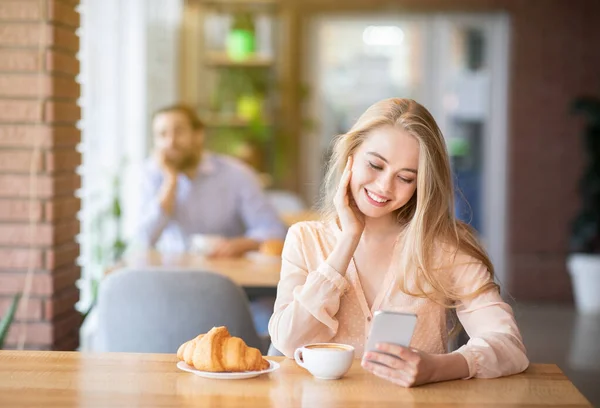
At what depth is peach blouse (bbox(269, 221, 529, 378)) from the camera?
7.08ft

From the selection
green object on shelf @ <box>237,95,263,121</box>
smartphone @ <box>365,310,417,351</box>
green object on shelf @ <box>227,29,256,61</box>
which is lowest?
smartphone @ <box>365,310,417,351</box>

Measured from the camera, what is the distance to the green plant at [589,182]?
747 centimetres

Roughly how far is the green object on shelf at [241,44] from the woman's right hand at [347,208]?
17.6 feet

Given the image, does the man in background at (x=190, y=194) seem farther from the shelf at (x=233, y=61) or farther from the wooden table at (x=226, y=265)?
the shelf at (x=233, y=61)

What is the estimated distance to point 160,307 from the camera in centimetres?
288

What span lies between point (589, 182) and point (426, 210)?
5724mm

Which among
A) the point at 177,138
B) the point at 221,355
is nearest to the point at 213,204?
Answer: the point at 177,138

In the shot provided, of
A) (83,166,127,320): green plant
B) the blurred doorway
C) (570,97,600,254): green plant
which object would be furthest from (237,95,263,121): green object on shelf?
(570,97,600,254): green plant

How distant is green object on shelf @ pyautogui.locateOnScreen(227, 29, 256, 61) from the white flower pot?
3.06m

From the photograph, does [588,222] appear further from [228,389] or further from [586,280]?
[228,389]

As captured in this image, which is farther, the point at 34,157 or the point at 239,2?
the point at 239,2

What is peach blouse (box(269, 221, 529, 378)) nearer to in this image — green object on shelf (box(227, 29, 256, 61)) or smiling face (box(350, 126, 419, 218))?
smiling face (box(350, 126, 419, 218))

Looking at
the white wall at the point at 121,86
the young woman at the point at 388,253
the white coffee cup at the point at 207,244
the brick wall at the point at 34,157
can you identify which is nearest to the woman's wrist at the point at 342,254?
the young woman at the point at 388,253

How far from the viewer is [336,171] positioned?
2.35 metres
